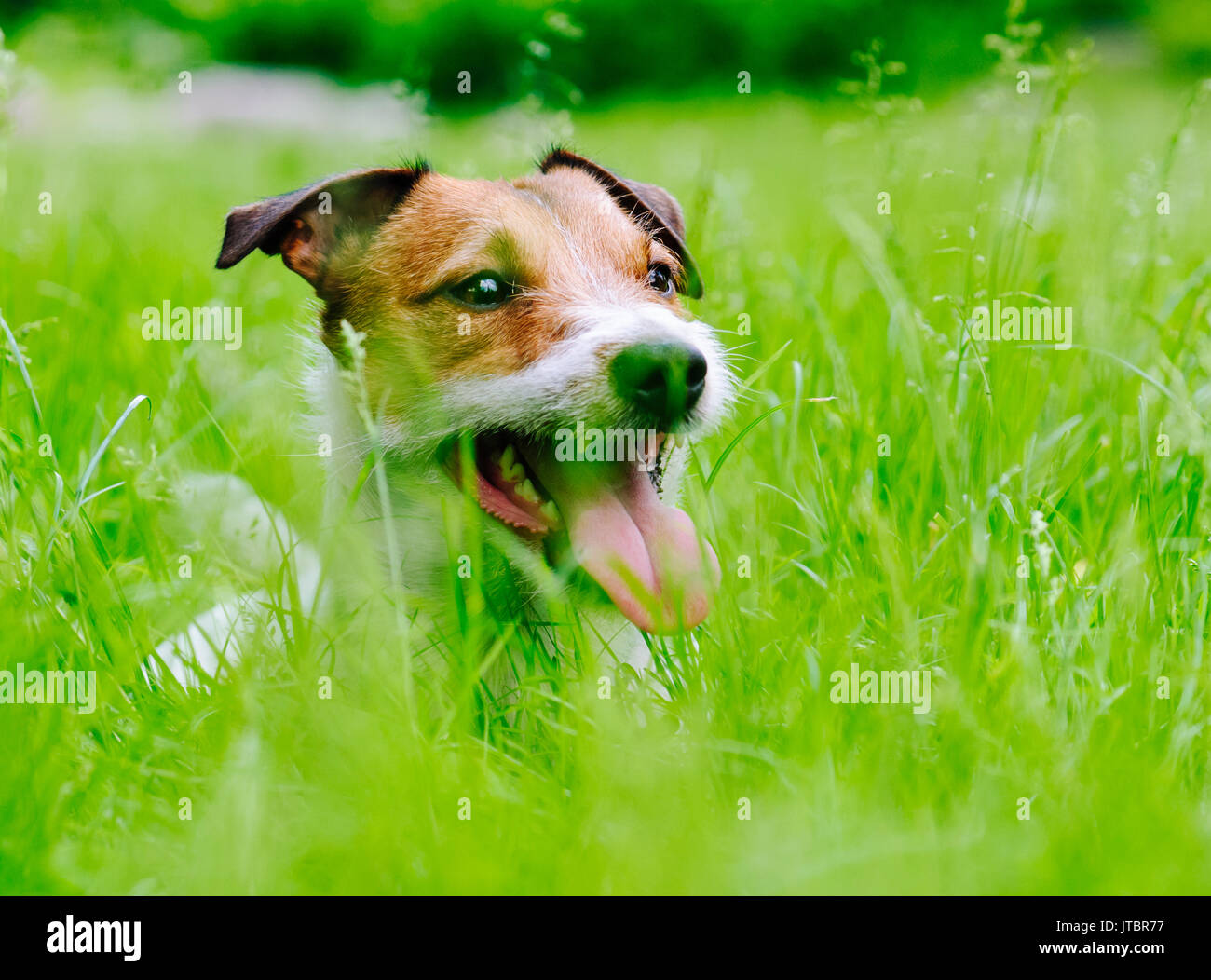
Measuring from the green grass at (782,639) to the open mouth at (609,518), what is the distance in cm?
14

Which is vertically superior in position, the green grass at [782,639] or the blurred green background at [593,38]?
the blurred green background at [593,38]

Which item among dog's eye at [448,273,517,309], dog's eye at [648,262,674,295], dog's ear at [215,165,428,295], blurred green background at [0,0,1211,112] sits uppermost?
blurred green background at [0,0,1211,112]

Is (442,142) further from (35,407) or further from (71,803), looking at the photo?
(71,803)

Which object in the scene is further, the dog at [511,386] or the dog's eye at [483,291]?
the dog's eye at [483,291]

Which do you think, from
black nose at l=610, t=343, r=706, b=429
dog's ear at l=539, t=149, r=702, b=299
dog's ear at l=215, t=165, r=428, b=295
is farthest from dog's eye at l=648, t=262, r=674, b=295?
dog's ear at l=215, t=165, r=428, b=295

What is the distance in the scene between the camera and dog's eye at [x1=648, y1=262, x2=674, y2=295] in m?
3.53

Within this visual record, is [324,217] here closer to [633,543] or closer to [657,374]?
[657,374]

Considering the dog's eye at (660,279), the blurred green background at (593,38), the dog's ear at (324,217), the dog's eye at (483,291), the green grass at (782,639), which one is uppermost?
the blurred green background at (593,38)

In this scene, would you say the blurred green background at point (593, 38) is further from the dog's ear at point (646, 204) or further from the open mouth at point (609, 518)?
the open mouth at point (609, 518)

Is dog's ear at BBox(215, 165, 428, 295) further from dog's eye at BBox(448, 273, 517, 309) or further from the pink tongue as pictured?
the pink tongue

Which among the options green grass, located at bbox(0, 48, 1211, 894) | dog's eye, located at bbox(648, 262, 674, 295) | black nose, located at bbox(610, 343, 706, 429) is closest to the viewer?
green grass, located at bbox(0, 48, 1211, 894)

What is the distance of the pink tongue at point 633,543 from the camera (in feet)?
9.45

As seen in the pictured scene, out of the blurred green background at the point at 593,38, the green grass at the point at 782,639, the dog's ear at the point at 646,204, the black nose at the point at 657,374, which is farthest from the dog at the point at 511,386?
the blurred green background at the point at 593,38

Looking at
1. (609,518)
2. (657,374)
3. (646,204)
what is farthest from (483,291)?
(646,204)
